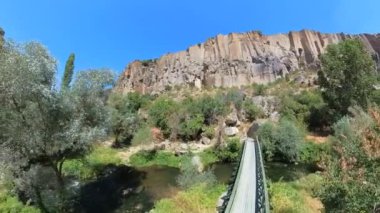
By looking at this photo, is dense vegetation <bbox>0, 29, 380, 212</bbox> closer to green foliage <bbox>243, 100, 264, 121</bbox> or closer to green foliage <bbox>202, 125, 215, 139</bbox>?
green foliage <bbox>202, 125, 215, 139</bbox>

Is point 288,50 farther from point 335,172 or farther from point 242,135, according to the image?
point 335,172

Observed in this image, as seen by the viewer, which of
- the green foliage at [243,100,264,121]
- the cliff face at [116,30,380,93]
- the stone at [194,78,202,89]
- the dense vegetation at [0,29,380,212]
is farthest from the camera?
the stone at [194,78,202,89]

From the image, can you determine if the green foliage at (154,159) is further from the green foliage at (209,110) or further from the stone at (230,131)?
the green foliage at (209,110)

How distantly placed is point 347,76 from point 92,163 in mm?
26199

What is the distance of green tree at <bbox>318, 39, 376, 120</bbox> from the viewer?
3778 cm

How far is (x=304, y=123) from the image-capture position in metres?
41.3

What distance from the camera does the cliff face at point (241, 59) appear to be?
77.4m

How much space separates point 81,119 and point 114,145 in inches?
868

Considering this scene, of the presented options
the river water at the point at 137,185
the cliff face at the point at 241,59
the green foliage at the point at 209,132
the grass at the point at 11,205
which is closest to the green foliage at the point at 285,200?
the river water at the point at 137,185

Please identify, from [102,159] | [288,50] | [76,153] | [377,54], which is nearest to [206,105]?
[102,159]

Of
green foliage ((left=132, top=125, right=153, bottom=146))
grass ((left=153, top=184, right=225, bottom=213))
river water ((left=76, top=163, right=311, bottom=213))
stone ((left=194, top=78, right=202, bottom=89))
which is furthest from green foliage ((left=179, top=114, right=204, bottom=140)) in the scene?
stone ((left=194, top=78, right=202, bottom=89))

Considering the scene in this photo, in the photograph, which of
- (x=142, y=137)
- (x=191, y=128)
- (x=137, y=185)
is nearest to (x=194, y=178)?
(x=137, y=185)

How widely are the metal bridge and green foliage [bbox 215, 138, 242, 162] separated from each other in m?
7.88

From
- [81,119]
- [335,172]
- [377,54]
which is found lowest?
[335,172]
